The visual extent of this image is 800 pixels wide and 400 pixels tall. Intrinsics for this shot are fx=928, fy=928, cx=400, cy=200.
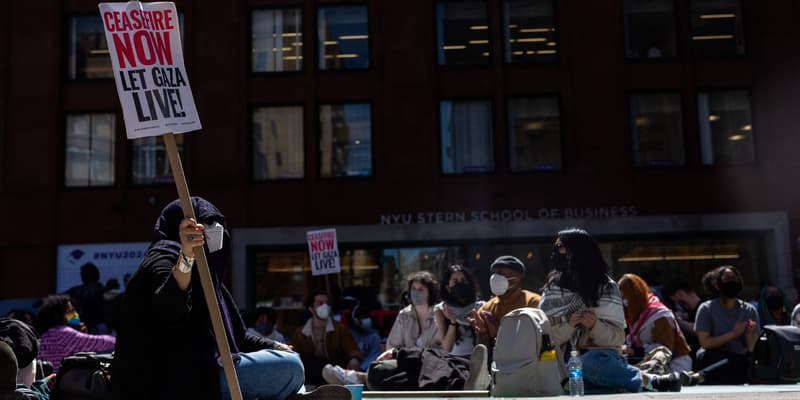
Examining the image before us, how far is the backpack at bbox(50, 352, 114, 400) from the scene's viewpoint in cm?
495

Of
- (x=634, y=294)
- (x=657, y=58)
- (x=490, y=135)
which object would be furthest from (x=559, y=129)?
(x=634, y=294)

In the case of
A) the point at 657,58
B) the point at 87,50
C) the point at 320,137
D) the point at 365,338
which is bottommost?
the point at 365,338

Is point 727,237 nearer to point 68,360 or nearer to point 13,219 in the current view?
point 13,219

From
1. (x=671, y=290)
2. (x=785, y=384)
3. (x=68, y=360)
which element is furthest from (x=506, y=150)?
(x=68, y=360)

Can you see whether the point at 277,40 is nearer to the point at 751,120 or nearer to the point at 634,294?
the point at 751,120

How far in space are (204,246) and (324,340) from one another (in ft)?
24.6

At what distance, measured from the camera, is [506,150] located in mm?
23625

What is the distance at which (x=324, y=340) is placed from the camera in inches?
482

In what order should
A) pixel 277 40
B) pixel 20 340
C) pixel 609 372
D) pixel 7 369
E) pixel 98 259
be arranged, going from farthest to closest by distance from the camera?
pixel 277 40 < pixel 98 259 < pixel 609 372 < pixel 20 340 < pixel 7 369

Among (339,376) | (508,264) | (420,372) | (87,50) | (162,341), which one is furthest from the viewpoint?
(87,50)

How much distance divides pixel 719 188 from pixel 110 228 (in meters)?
15.4

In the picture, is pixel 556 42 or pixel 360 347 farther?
pixel 556 42

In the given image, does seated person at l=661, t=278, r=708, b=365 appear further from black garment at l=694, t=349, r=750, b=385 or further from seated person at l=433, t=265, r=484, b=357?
seated person at l=433, t=265, r=484, b=357

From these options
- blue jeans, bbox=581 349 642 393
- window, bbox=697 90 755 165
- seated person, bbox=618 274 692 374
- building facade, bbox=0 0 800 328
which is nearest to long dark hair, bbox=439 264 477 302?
seated person, bbox=618 274 692 374
